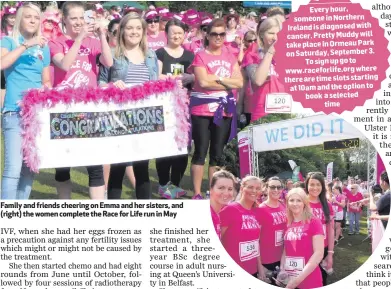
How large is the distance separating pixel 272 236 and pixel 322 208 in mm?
440

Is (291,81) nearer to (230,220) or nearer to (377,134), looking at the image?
(377,134)

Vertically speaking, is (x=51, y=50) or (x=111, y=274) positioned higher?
(x=51, y=50)

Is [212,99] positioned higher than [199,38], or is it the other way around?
[199,38]

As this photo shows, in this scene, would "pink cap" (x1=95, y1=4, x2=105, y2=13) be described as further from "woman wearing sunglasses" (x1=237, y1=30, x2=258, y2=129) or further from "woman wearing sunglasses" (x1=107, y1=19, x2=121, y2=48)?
"woman wearing sunglasses" (x1=237, y1=30, x2=258, y2=129)

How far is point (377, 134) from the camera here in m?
6.44

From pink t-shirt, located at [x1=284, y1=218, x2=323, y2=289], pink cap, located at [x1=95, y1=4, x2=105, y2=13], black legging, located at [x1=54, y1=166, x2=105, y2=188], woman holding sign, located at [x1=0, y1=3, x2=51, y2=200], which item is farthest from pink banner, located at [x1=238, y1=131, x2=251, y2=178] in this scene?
woman holding sign, located at [x1=0, y1=3, x2=51, y2=200]

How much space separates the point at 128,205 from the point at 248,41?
5.19 feet

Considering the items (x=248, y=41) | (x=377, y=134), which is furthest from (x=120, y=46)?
(x=377, y=134)

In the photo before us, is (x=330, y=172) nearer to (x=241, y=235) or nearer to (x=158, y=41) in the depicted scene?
(x=241, y=235)

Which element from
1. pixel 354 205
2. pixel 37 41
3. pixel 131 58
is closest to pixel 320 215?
pixel 354 205

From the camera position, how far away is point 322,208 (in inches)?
255

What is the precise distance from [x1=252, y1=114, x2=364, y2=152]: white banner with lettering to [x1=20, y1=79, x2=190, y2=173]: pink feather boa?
0.61 metres

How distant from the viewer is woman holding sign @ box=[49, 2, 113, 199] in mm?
6430

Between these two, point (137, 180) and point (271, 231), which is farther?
point (137, 180)
